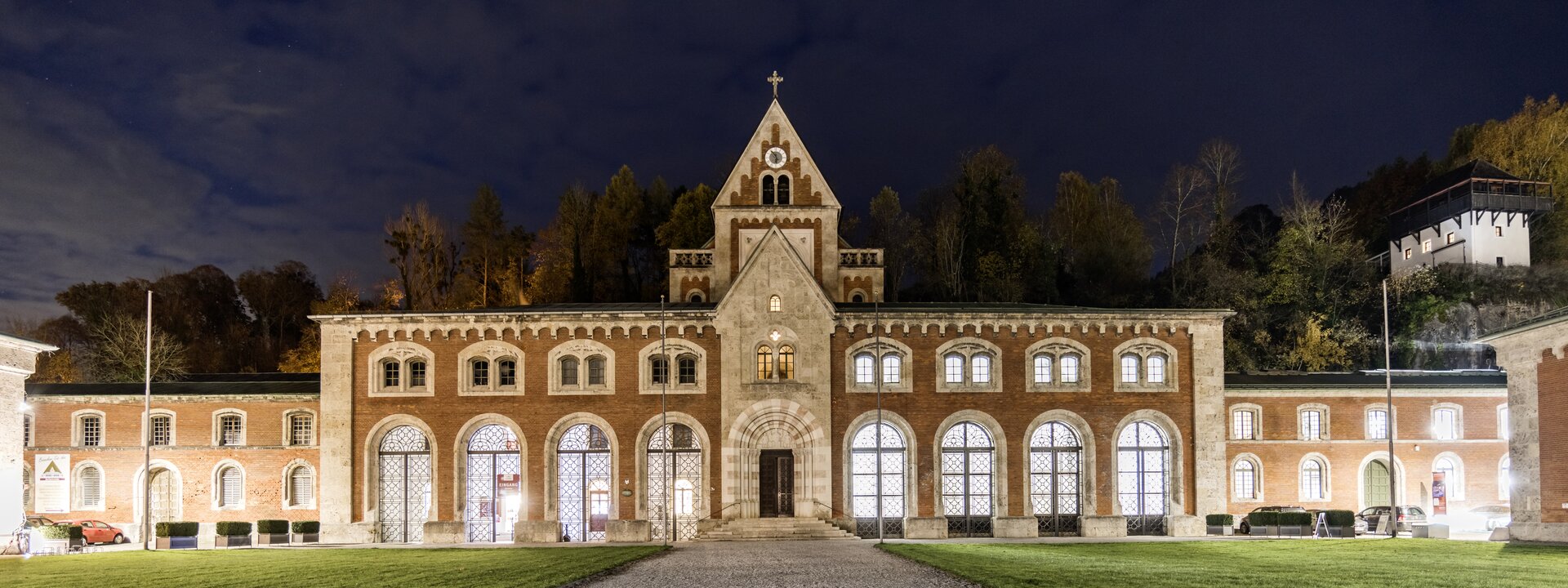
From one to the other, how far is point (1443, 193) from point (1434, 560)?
2209 inches

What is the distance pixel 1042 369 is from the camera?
40281 millimetres

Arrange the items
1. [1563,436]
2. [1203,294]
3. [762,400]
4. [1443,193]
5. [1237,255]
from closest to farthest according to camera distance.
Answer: [1563,436], [762,400], [1203,294], [1443,193], [1237,255]

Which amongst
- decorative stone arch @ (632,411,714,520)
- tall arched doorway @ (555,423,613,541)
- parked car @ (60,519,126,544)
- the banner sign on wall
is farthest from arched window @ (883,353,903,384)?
the banner sign on wall

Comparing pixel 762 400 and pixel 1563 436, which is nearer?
pixel 1563 436

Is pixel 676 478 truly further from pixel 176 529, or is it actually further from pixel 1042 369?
pixel 176 529

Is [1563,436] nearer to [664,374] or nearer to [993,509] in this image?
[993,509]

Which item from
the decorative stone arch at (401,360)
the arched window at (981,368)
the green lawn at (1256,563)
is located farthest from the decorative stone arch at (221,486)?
the arched window at (981,368)

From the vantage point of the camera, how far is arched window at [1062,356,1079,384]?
40.3m

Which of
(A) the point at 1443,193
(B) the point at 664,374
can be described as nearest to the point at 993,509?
(B) the point at 664,374

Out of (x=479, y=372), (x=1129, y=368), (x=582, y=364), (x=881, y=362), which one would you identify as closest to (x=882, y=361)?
(x=881, y=362)

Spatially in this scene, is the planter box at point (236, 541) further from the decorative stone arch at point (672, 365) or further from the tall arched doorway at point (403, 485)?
the decorative stone arch at point (672, 365)

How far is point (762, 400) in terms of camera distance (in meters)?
39.3

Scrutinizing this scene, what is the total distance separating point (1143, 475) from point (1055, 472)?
10.6 feet

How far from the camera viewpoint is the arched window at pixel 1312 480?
139ft
